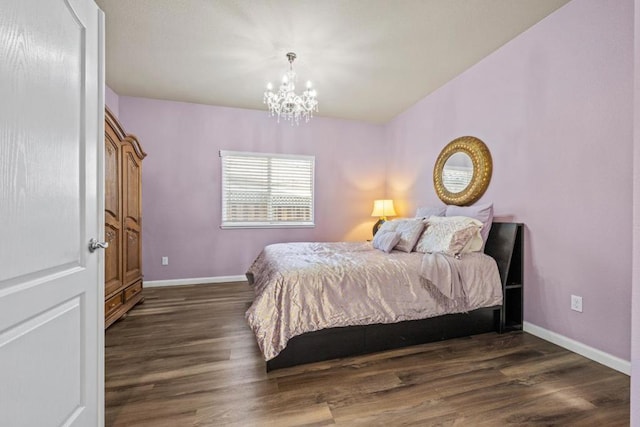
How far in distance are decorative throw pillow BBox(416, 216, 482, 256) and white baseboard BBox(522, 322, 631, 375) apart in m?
0.84

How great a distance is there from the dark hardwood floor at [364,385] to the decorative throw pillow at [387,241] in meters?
Answer: 0.94

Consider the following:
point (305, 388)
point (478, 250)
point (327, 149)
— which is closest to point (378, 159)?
point (327, 149)

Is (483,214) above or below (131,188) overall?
below

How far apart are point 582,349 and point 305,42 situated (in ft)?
11.3

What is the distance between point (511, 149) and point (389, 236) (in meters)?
1.43

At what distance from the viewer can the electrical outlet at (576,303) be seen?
2.05 m

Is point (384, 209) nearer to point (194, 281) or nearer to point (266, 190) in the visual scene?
point (266, 190)

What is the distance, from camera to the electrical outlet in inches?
80.9

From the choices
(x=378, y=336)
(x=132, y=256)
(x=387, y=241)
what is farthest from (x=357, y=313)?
(x=132, y=256)

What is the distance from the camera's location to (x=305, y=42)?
8.38 feet

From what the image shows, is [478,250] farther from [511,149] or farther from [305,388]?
[305,388]

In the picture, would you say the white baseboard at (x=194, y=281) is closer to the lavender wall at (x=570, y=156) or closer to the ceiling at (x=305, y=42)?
the ceiling at (x=305, y=42)

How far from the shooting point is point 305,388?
1637 mm

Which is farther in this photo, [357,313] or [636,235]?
[357,313]
